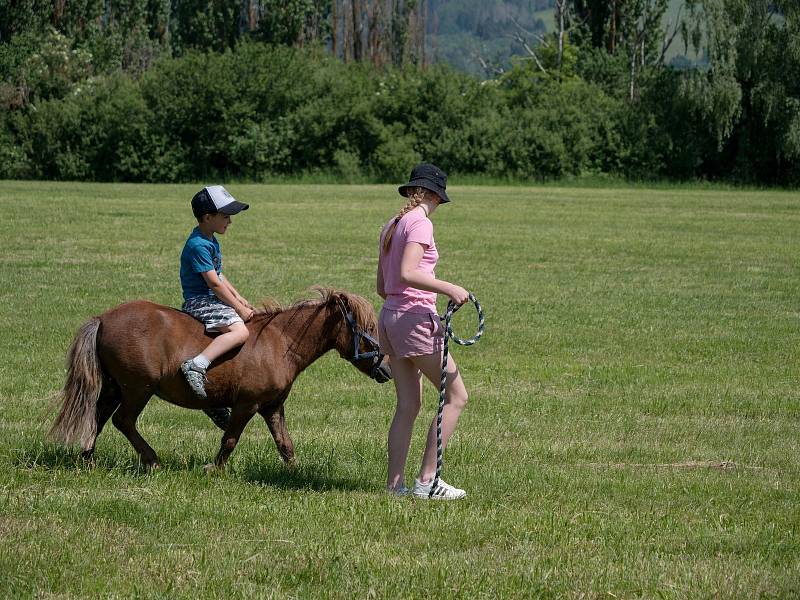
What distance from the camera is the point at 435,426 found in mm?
7047

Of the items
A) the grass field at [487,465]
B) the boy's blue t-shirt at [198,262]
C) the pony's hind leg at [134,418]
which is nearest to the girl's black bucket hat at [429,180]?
the boy's blue t-shirt at [198,262]

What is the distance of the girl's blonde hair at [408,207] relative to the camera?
6.85 meters

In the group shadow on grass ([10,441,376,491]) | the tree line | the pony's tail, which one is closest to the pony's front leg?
shadow on grass ([10,441,376,491])

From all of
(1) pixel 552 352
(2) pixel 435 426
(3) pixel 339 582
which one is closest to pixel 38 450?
(2) pixel 435 426

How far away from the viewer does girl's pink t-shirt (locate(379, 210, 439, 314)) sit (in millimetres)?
6715

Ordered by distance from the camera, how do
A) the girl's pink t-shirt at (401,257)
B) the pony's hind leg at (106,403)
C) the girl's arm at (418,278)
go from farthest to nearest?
the pony's hind leg at (106,403) < the girl's pink t-shirt at (401,257) < the girl's arm at (418,278)

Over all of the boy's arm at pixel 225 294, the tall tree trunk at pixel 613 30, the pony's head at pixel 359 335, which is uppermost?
the tall tree trunk at pixel 613 30

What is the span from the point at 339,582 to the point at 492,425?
4716 millimetres

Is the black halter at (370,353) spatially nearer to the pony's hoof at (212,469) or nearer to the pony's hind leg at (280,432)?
the pony's hind leg at (280,432)

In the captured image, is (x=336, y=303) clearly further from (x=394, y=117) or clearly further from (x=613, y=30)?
(x=613, y=30)

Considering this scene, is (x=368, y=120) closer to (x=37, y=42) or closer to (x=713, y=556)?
(x=37, y=42)

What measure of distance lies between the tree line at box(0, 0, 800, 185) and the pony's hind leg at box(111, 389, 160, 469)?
5141 cm

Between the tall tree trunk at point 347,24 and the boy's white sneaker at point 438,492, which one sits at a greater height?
the tall tree trunk at point 347,24

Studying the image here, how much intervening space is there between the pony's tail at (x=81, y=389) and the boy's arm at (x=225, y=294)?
761 millimetres
